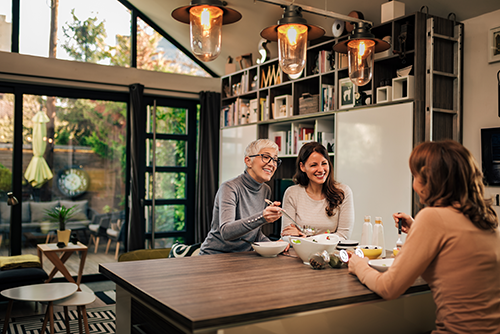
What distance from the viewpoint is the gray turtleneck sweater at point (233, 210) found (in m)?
2.34

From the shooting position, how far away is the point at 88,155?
17.6ft

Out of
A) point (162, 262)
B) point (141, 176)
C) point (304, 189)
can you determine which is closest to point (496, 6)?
point (304, 189)

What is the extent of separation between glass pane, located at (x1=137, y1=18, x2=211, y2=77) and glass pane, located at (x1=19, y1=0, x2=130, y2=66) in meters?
0.19

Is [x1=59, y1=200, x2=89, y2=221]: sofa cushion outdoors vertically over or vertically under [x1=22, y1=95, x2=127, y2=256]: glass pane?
under

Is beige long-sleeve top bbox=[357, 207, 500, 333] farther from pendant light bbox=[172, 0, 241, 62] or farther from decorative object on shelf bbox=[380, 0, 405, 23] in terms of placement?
decorative object on shelf bbox=[380, 0, 405, 23]

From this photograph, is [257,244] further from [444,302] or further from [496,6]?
[496,6]

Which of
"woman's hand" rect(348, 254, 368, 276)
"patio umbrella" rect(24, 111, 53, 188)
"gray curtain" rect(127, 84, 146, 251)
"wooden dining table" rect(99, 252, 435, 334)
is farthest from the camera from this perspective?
"gray curtain" rect(127, 84, 146, 251)

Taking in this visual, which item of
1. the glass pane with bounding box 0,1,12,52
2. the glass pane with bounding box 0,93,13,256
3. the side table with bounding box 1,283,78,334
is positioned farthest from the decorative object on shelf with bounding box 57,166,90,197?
the side table with bounding box 1,283,78,334

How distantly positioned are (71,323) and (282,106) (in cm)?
298

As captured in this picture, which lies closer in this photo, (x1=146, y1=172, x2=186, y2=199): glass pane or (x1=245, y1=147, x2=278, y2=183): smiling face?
(x1=245, y1=147, x2=278, y2=183): smiling face

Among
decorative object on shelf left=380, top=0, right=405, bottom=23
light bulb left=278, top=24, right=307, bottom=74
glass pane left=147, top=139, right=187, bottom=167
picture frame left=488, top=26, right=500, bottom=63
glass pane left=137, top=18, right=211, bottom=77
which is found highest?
glass pane left=137, top=18, right=211, bottom=77

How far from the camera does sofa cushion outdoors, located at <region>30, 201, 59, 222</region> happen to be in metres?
5.00

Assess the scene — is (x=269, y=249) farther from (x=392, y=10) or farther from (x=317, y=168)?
(x=392, y=10)

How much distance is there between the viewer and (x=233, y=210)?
239 cm
